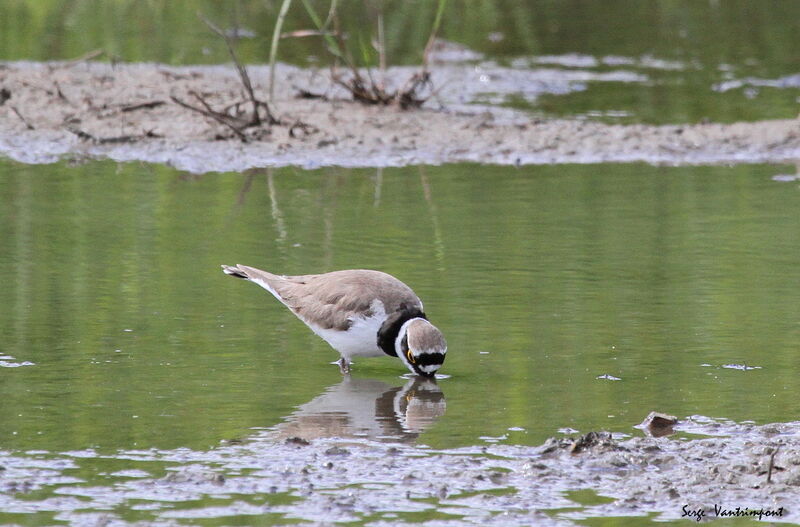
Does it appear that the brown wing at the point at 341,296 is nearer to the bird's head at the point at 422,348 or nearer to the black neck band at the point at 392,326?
the black neck band at the point at 392,326

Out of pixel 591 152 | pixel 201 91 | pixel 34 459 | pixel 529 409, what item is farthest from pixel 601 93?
pixel 34 459

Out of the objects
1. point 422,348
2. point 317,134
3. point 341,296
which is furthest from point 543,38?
point 422,348

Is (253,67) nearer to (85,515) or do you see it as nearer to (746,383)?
(746,383)

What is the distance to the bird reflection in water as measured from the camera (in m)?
6.18

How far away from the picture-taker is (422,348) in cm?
695

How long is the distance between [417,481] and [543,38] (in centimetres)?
1498

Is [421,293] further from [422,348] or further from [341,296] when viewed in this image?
[422,348]

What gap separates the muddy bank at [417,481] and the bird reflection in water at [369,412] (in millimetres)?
194

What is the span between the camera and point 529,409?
21.2 ft

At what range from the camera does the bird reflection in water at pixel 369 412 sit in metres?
6.18

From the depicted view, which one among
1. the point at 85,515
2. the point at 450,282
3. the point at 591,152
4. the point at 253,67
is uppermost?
the point at 253,67

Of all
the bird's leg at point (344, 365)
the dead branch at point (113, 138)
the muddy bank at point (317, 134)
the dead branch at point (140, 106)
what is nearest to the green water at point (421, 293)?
the bird's leg at point (344, 365)

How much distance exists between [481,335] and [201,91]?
756cm

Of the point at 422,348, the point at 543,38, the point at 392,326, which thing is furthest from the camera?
the point at 543,38
